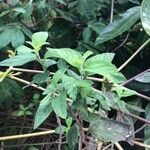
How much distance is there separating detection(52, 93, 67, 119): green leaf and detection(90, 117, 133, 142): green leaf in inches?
5.0

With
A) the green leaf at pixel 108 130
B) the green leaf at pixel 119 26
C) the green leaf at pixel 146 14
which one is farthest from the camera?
the green leaf at pixel 119 26

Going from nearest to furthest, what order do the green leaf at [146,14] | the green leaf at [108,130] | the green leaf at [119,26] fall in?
the green leaf at [108,130] < the green leaf at [146,14] < the green leaf at [119,26]

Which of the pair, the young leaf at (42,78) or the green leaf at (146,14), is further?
the green leaf at (146,14)

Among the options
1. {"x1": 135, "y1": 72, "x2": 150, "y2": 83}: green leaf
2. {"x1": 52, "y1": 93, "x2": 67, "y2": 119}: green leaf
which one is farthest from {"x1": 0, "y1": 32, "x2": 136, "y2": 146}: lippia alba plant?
{"x1": 135, "y1": 72, "x2": 150, "y2": 83}: green leaf

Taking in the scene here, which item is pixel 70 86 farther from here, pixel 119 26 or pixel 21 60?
pixel 119 26

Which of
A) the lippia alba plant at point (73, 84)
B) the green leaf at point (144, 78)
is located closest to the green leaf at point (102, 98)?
the lippia alba plant at point (73, 84)

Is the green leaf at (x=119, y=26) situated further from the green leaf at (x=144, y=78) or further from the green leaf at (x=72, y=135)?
the green leaf at (x=72, y=135)

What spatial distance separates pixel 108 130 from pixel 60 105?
0.51 ft

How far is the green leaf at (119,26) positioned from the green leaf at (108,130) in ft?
1.21

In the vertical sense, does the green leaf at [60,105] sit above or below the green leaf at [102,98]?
above

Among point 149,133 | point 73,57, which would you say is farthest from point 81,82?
point 149,133

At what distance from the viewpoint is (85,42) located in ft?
4.05

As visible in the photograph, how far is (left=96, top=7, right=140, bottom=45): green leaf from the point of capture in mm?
1177

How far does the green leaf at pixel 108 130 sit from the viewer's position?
83 centimetres
